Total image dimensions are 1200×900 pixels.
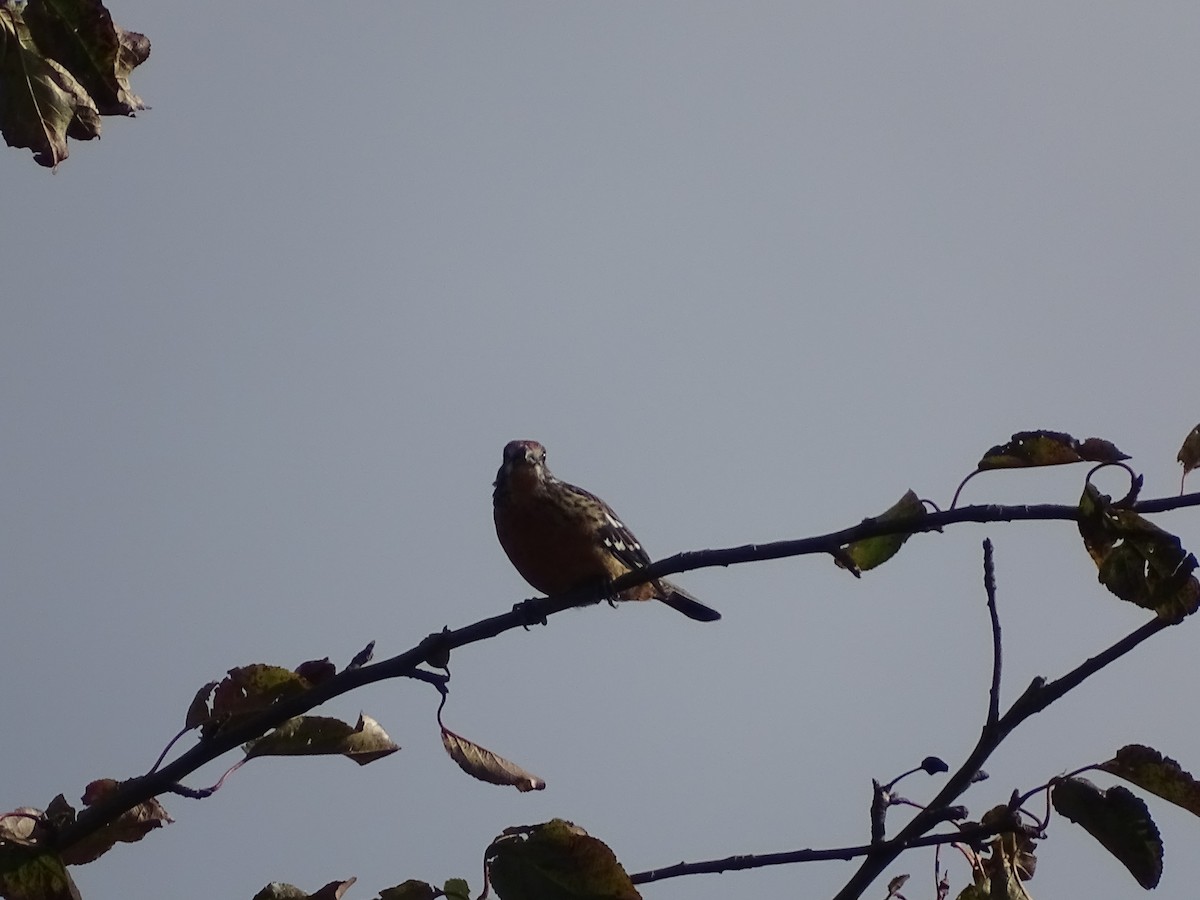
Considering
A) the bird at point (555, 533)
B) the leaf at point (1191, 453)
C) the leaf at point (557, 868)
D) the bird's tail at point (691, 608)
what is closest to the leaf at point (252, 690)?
the leaf at point (557, 868)

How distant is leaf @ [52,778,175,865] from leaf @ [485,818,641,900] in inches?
30.2

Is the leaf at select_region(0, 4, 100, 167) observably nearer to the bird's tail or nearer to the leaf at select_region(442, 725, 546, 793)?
the leaf at select_region(442, 725, 546, 793)

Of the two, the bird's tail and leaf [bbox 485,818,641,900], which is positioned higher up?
the bird's tail

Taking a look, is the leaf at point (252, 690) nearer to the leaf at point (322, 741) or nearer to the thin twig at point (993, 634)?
the leaf at point (322, 741)

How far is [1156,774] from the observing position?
2711 mm

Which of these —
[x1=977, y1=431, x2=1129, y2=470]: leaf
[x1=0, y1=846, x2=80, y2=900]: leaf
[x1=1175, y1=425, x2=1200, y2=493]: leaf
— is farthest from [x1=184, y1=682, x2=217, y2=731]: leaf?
[x1=1175, y1=425, x2=1200, y2=493]: leaf

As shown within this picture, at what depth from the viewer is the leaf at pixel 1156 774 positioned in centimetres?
269

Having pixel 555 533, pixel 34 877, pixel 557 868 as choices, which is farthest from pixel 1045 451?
pixel 555 533

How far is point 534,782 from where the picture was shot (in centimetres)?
299

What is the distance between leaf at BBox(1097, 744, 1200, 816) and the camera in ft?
8.84

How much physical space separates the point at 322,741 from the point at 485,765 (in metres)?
0.34

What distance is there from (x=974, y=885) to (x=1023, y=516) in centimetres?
85

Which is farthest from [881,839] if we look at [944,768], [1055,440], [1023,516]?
[1055,440]

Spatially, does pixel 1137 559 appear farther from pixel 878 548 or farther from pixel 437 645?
pixel 437 645
